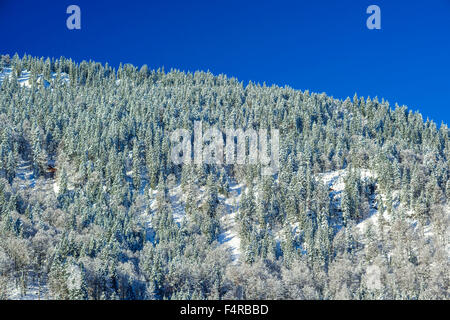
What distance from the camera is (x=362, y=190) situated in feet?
441

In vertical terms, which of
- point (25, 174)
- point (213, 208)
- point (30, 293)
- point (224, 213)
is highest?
point (25, 174)

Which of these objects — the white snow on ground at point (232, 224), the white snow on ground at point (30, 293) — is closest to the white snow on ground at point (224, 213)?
the white snow on ground at point (232, 224)

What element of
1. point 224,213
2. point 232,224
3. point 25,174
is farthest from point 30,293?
point 25,174

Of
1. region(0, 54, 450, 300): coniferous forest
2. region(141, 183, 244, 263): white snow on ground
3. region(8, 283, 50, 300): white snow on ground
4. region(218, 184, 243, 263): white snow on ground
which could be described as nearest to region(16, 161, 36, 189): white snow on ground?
region(0, 54, 450, 300): coniferous forest

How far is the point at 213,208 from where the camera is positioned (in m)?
134

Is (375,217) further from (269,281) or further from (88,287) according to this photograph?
(88,287)

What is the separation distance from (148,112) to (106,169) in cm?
5007

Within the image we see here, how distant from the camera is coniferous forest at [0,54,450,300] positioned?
89812 millimetres

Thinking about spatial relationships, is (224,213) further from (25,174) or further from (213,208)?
(25,174)

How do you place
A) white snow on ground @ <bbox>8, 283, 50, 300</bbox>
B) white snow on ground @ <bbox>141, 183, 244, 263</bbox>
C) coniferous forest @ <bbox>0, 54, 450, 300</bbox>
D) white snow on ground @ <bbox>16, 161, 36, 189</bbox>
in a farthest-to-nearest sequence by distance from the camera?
1. white snow on ground @ <bbox>16, 161, 36, 189</bbox>
2. white snow on ground @ <bbox>141, 183, 244, 263</bbox>
3. coniferous forest @ <bbox>0, 54, 450, 300</bbox>
4. white snow on ground @ <bbox>8, 283, 50, 300</bbox>

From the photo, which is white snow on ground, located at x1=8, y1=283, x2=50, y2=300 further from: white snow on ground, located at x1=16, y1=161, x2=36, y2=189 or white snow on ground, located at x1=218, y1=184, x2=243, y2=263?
white snow on ground, located at x1=16, y1=161, x2=36, y2=189

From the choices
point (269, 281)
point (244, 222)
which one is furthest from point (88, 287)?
point (244, 222)

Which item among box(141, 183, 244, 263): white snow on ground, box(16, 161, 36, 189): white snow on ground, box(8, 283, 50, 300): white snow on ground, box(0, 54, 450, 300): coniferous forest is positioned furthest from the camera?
box(16, 161, 36, 189): white snow on ground

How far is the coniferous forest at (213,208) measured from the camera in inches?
3536
